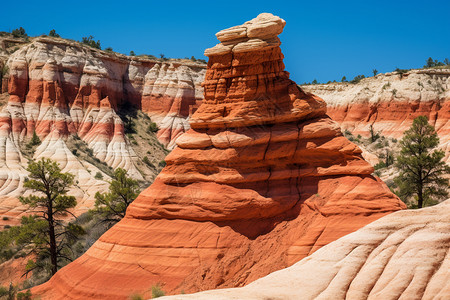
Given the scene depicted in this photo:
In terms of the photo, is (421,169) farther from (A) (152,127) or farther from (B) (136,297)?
(A) (152,127)

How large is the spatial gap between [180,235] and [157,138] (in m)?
63.4

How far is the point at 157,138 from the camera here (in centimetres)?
7962

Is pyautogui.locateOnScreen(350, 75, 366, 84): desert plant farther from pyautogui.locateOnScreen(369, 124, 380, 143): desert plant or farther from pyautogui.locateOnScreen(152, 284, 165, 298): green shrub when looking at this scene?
pyautogui.locateOnScreen(152, 284, 165, 298): green shrub

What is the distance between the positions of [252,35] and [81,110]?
55.3m

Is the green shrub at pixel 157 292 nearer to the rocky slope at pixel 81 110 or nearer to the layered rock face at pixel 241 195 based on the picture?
the layered rock face at pixel 241 195

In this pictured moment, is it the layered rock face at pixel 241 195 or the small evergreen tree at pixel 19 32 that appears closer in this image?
the layered rock face at pixel 241 195

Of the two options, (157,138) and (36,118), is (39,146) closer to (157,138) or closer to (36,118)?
(36,118)

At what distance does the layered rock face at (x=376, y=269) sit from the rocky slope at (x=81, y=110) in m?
44.7

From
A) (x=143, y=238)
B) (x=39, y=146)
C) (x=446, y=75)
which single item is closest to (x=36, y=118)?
(x=39, y=146)

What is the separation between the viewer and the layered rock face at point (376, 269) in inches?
341

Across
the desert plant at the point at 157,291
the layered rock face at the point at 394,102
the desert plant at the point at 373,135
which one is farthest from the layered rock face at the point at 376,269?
the desert plant at the point at 373,135

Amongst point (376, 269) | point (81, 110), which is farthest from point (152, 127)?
point (376, 269)

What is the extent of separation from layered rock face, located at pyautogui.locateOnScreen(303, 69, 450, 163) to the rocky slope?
26.1 metres

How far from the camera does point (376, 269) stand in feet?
29.8
